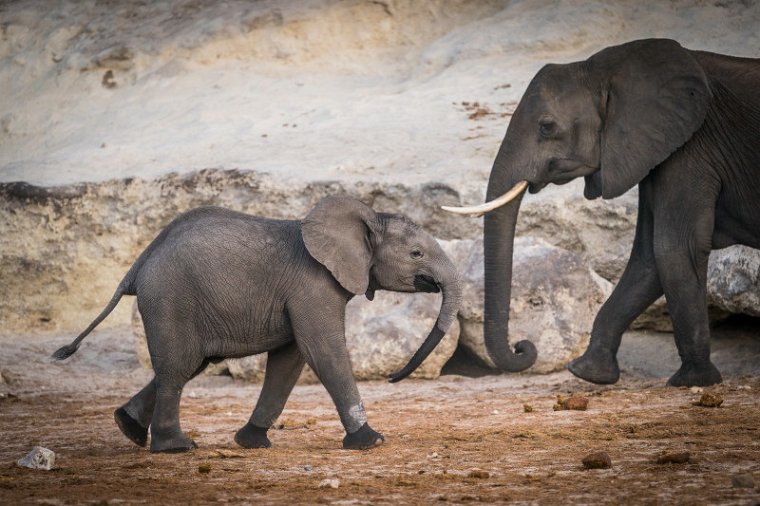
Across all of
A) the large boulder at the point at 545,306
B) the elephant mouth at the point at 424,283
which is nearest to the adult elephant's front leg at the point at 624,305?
the large boulder at the point at 545,306

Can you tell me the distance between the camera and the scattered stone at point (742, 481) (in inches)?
203

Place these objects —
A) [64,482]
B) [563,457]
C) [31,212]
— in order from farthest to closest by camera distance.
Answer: [31,212]
[563,457]
[64,482]

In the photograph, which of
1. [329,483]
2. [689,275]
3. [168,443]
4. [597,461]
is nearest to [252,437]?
[168,443]

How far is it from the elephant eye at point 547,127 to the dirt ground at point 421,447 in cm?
190

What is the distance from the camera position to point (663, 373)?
428 inches

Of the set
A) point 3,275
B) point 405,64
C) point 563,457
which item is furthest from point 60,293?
point 563,457

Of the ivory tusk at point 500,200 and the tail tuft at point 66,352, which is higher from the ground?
the ivory tusk at point 500,200

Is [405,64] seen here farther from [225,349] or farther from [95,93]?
[225,349]

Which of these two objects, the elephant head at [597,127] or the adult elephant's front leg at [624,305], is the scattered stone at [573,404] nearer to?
the elephant head at [597,127]

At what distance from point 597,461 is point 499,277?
9.98 feet

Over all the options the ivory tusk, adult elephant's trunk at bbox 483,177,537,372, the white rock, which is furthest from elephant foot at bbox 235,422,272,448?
the white rock

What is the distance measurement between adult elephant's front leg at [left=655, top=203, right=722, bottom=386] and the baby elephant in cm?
213

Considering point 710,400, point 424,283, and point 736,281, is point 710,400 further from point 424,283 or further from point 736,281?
point 736,281

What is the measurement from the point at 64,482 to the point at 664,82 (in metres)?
5.21
